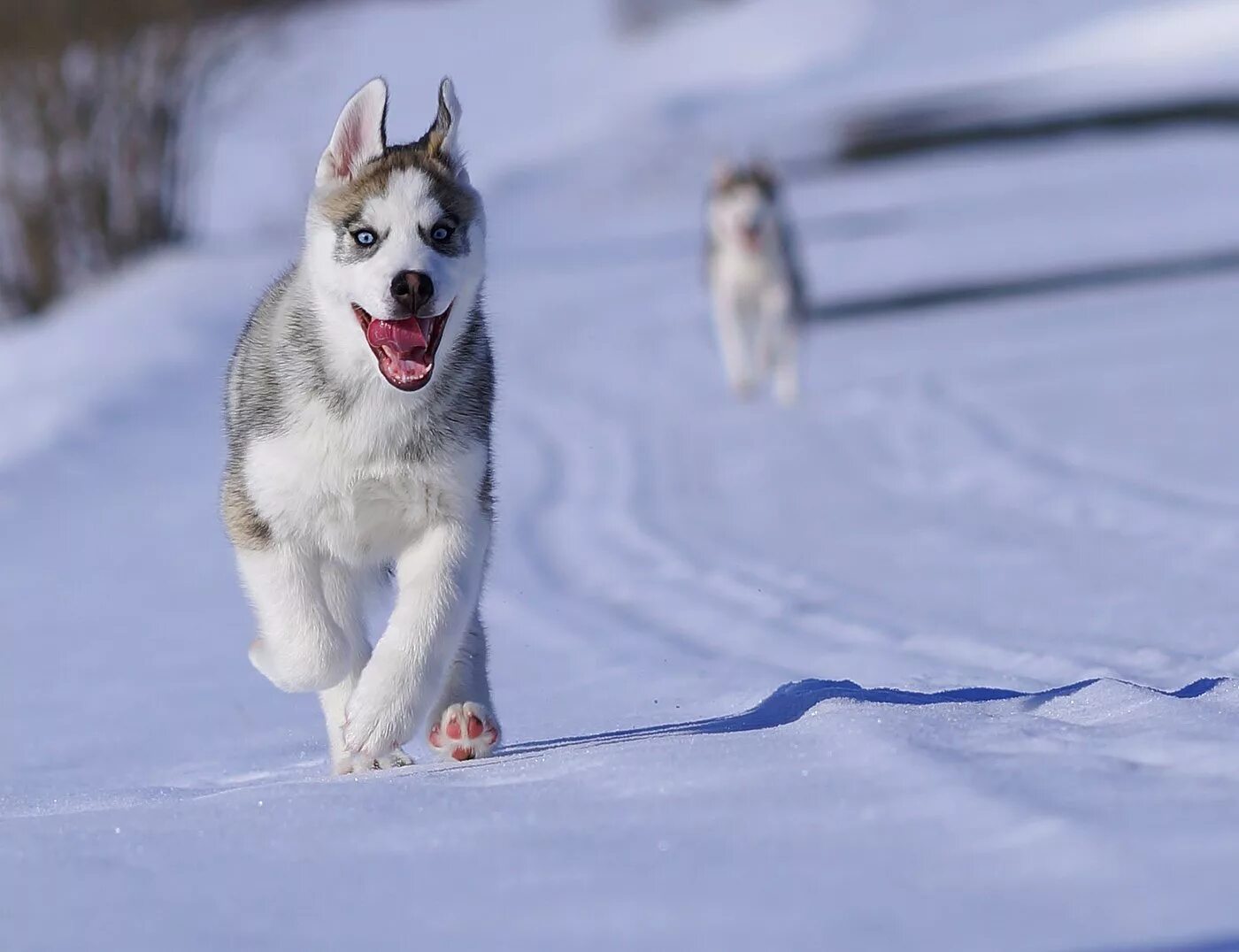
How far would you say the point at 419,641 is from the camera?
4398 mm

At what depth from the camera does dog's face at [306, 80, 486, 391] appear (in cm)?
439

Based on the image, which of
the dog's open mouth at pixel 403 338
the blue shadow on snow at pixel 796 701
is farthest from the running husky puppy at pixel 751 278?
the dog's open mouth at pixel 403 338

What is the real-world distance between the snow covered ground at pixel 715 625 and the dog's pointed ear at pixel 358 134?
1346mm

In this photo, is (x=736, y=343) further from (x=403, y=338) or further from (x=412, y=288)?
(x=412, y=288)

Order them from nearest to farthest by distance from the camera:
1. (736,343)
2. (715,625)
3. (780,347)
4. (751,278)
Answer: (715,625), (780,347), (736,343), (751,278)

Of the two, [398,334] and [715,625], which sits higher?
[398,334]

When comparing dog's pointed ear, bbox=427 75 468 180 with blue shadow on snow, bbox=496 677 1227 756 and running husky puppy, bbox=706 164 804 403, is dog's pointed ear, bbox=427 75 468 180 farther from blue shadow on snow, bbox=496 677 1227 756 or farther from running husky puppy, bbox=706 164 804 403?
running husky puppy, bbox=706 164 804 403

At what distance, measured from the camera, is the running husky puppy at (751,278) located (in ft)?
39.2

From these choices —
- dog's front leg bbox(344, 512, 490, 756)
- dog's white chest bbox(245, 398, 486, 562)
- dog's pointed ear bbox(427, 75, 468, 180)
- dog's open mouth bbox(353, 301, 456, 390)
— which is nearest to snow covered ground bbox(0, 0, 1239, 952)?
dog's front leg bbox(344, 512, 490, 756)

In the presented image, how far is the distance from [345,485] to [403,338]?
0.34m

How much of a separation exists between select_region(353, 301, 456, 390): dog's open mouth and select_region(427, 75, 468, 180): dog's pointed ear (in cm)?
49

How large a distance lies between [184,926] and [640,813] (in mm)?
762

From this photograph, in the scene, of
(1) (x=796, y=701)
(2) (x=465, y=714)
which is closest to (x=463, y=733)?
(2) (x=465, y=714)

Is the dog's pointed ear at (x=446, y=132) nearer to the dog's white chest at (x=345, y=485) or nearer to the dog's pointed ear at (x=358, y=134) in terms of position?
the dog's pointed ear at (x=358, y=134)
